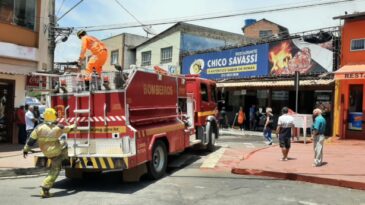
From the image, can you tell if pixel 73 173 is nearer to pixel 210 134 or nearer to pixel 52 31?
pixel 210 134

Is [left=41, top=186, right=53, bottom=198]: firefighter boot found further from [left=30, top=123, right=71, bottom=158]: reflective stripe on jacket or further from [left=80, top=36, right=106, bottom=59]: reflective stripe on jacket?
[left=80, top=36, right=106, bottom=59]: reflective stripe on jacket

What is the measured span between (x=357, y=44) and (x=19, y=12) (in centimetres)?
1446

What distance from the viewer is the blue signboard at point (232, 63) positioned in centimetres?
2736

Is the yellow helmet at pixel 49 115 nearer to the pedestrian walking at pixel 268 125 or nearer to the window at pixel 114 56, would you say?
the pedestrian walking at pixel 268 125

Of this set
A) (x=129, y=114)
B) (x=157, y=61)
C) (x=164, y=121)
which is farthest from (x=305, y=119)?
(x=157, y=61)

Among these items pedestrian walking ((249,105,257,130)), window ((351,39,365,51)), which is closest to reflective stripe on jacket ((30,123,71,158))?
window ((351,39,365,51))

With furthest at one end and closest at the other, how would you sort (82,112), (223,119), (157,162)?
(223,119)
(157,162)
(82,112)

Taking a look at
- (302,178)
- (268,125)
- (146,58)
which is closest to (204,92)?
(268,125)

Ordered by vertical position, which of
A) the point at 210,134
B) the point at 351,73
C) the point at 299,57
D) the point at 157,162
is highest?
the point at 299,57

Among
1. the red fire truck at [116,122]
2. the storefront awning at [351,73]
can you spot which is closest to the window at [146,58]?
the storefront awning at [351,73]

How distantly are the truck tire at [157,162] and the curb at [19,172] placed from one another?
Result: 3272 mm

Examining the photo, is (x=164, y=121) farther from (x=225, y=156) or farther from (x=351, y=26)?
(x=351, y=26)

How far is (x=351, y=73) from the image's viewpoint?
775 inches

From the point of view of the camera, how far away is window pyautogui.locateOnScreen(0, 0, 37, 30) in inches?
679
